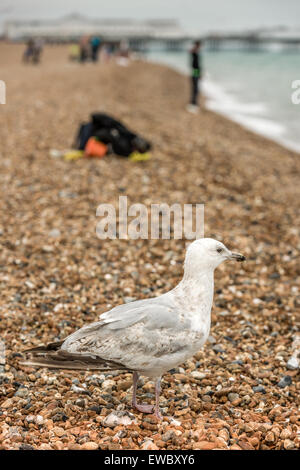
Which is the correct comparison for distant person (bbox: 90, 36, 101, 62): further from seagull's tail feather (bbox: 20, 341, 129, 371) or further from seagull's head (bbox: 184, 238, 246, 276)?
seagull's tail feather (bbox: 20, 341, 129, 371)

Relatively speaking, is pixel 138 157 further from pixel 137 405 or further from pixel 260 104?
pixel 260 104

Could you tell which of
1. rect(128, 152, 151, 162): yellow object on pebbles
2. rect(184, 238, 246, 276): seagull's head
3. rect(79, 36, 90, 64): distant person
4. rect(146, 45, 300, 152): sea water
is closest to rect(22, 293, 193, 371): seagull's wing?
rect(184, 238, 246, 276): seagull's head

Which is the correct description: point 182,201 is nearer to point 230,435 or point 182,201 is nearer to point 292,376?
point 292,376

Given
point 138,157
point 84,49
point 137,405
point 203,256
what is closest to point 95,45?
point 84,49

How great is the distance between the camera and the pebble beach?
3.79 metres

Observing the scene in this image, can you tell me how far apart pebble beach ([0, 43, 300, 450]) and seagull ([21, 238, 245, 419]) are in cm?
55

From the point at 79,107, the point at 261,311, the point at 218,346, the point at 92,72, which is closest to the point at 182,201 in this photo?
the point at 261,311

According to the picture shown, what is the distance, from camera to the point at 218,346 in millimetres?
5188

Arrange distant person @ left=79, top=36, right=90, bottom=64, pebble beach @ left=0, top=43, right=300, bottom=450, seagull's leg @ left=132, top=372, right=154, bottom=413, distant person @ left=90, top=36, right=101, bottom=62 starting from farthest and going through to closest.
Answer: distant person @ left=79, top=36, right=90, bottom=64, distant person @ left=90, top=36, right=101, bottom=62, seagull's leg @ left=132, top=372, right=154, bottom=413, pebble beach @ left=0, top=43, right=300, bottom=450

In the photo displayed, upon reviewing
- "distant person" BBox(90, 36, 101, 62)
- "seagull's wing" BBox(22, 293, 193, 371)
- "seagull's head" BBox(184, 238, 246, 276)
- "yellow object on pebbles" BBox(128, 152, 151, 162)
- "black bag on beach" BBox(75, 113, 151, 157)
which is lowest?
"seagull's wing" BBox(22, 293, 193, 371)

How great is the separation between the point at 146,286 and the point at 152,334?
2.72 m

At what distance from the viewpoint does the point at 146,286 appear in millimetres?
6258

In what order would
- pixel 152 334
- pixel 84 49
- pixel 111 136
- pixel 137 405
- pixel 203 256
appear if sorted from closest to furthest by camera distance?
pixel 152 334
pixel 203 256
pixel 137 405
pixel 111 136
pixel 84 49

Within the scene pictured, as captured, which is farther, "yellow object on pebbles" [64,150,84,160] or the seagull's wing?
"yellow object on pebbles" [64,150,84,160]
